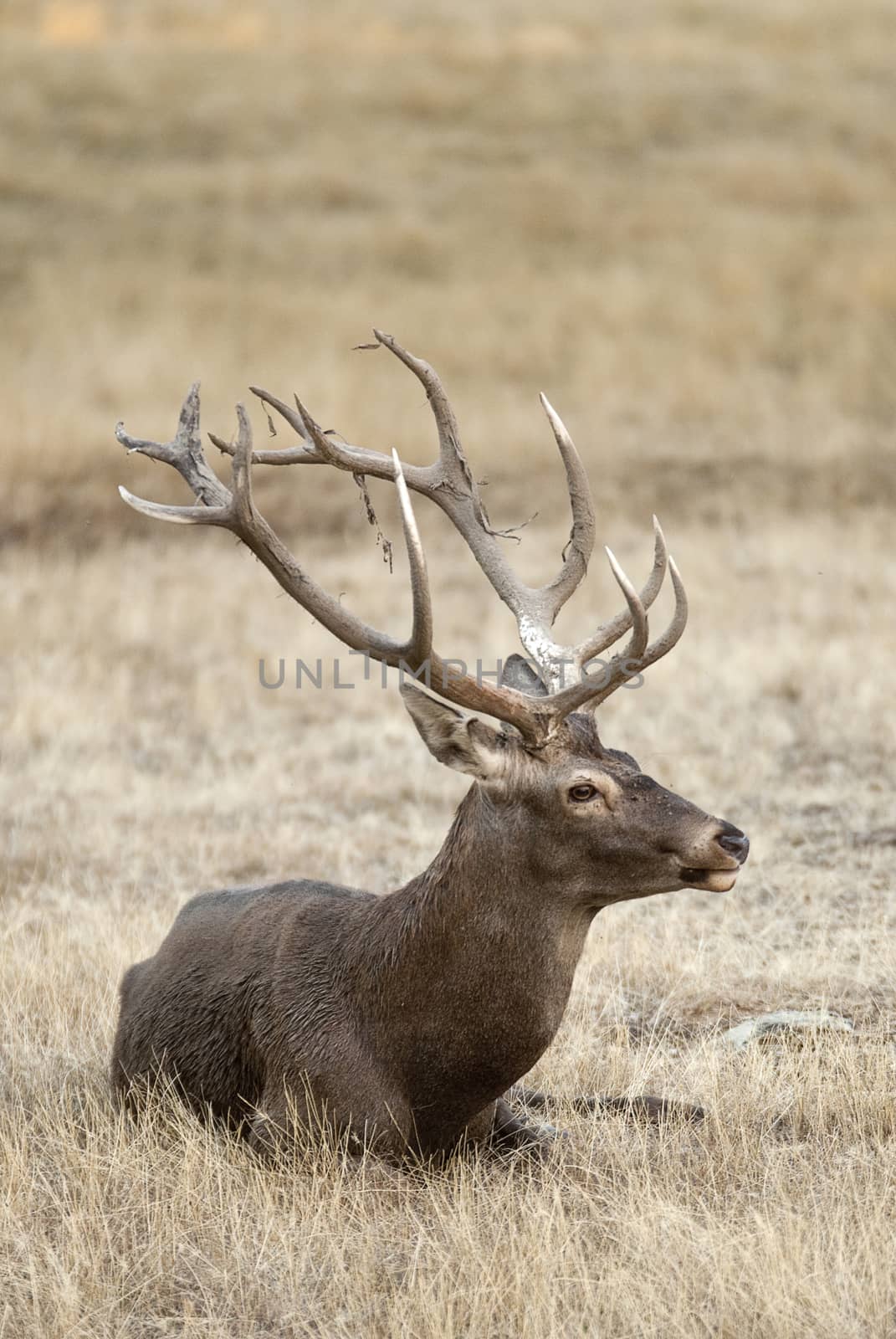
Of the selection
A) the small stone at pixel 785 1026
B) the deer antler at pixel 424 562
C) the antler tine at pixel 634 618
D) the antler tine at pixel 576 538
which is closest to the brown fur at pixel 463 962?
the deer antler at pixel 424 562

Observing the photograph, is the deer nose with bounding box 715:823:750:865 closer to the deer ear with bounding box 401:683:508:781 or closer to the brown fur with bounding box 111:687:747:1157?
the brown fur with bounding box 111:687:747:1157

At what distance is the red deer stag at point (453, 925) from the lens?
15.4ft

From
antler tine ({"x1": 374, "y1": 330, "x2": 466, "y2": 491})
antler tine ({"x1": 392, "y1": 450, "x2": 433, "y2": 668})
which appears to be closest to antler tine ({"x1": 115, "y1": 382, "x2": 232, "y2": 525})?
antler tine ({"x1": 374, "y1": 330, "x2": 466, "y2": 491})

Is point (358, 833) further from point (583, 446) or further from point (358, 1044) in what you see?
point (583, 446)

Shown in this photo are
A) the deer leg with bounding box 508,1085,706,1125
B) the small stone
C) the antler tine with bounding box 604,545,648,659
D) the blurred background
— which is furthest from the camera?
the blurred background

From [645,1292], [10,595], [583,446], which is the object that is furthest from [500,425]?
[645,1292]

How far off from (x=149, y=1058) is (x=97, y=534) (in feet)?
43.5

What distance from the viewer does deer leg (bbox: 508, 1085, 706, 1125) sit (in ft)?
17.8

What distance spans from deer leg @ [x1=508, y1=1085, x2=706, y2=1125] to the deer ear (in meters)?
1.34

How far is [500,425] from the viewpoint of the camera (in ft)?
69.5

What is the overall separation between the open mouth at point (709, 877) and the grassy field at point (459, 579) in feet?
2.86

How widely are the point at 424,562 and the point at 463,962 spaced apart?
1167mm

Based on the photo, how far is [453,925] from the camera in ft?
16.0

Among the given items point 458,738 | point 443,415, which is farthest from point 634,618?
point 443,415
